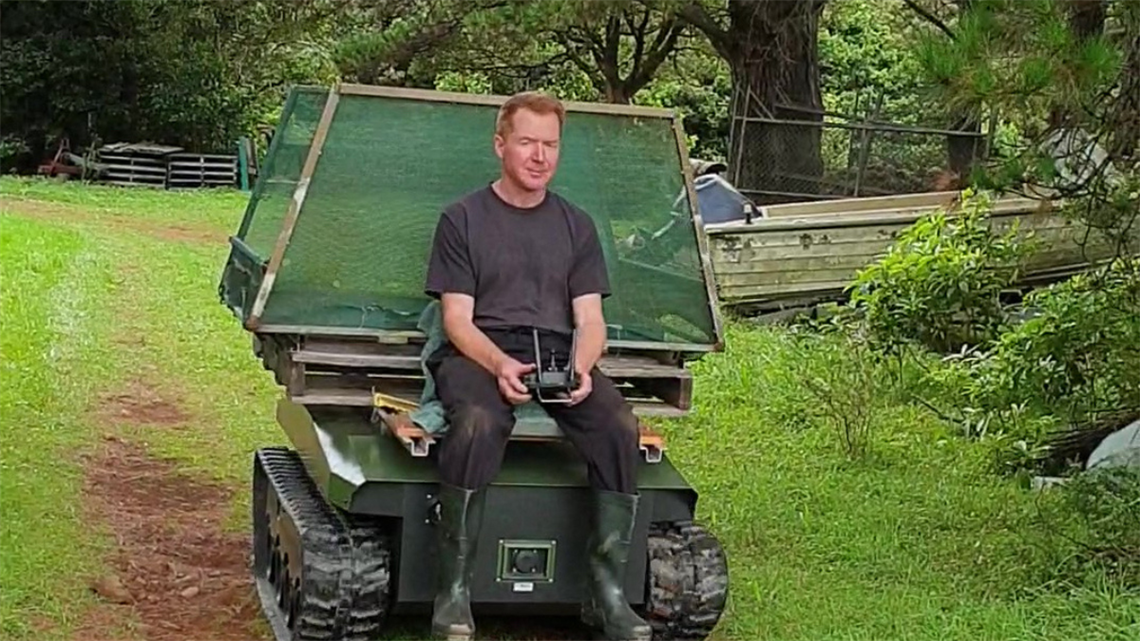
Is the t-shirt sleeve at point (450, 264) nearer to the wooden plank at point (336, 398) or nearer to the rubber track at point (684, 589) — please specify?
the wooden plank at point (336, 398)

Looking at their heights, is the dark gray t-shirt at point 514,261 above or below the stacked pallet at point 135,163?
above

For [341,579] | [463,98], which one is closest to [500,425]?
[341,579]

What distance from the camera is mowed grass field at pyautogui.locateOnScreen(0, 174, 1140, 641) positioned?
5.35 metres

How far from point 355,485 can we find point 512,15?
9186 mm

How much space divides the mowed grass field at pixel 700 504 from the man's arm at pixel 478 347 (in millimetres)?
865

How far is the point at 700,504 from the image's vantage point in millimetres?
6930

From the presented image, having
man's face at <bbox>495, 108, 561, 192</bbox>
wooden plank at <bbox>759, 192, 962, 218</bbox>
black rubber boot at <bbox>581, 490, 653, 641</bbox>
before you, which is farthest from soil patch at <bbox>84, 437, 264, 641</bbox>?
wooden plank at <bbox>759, 192, 962, 218</bbox>

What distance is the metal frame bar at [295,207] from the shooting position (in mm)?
5238

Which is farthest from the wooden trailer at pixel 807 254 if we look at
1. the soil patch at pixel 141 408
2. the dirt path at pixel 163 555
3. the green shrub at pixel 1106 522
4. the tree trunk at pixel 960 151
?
the green shrub at pixel 1106 522

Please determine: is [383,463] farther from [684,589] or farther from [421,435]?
[684,589]

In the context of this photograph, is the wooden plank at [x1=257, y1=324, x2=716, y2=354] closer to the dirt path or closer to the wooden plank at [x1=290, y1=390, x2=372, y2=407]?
the wooden plank at [x1=290, y1=390, x2=372, y2=407]

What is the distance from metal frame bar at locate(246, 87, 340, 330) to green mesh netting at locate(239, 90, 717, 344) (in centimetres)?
3

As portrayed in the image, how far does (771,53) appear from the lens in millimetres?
17672

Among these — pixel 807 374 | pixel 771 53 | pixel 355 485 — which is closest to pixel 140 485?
pixel 355 485
